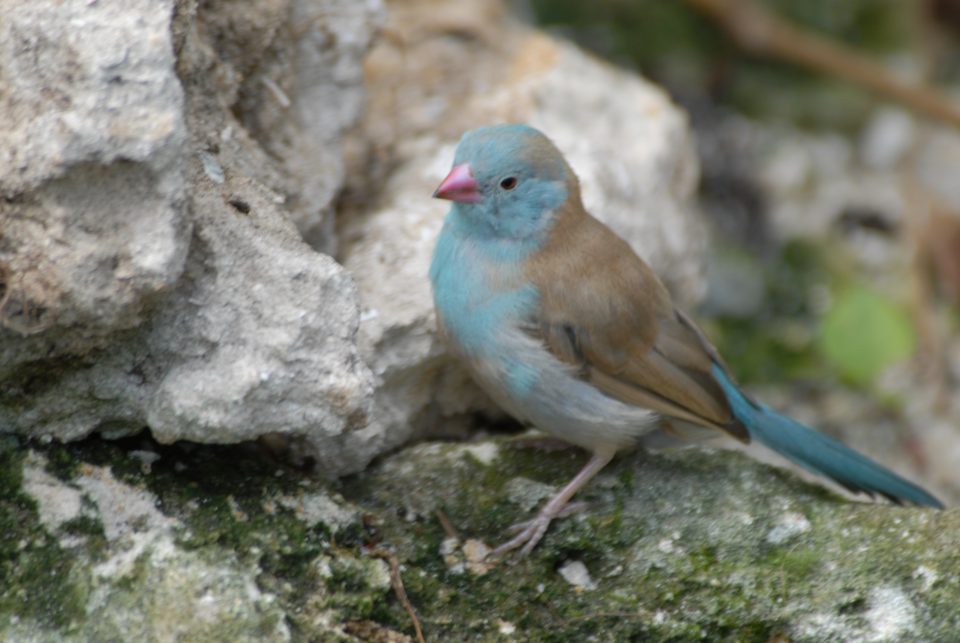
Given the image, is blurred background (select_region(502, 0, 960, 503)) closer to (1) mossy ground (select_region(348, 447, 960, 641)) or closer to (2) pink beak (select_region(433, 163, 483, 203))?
(1) mossy ground (select_region(348, 447, 960, 641))

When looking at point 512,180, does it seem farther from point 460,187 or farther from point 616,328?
point 616,328

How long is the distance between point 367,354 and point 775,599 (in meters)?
1.23

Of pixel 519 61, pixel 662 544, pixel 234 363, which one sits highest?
pixel 519 61

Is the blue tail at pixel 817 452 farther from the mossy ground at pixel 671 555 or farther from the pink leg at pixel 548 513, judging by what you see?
the pink leg at pixel 548 513

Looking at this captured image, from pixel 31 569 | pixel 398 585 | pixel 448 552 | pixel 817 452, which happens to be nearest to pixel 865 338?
pixel 817 452

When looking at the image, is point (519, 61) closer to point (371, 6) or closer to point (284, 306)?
point (371, 6)

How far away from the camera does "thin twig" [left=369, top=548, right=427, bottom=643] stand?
2.88 metres

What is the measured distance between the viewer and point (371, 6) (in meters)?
3.80

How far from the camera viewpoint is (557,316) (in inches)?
135

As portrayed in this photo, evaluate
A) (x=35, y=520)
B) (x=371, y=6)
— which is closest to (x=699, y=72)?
(x=371, y=6)

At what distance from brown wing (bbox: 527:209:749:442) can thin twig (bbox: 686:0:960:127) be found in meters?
2.61

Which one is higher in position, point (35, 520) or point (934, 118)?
point (934, 118)

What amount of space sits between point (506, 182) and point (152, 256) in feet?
3.94

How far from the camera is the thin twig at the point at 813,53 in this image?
18.5 ft
